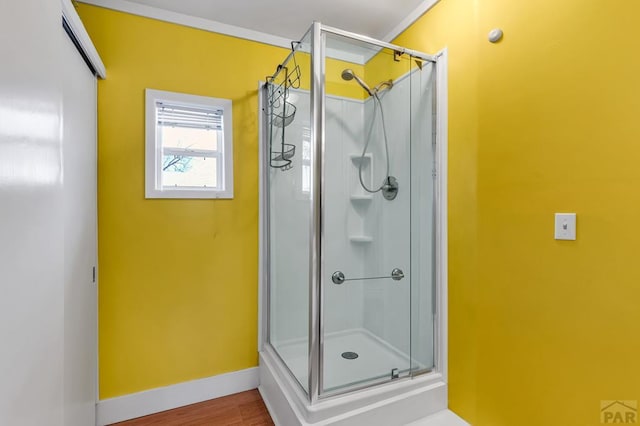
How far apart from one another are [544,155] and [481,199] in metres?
0.36

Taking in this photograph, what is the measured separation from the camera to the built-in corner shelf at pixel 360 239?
1998mm

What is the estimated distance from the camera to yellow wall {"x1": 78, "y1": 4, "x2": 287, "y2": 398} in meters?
1.91

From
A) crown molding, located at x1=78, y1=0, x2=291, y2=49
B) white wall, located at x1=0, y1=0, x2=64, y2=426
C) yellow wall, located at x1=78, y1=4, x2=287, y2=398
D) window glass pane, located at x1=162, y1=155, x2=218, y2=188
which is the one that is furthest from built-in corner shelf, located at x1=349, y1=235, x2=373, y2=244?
crown molding, located at x1=78, y1=0, x2=291, y2=49

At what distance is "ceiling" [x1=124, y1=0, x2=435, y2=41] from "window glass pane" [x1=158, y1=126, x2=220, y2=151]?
31.2 inches

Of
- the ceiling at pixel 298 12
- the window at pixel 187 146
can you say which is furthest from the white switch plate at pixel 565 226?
the window at pixel 187 146

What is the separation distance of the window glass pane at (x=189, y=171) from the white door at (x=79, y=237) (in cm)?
42

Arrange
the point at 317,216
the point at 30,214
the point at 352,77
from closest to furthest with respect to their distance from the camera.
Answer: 1. the point at 30,214
2. the point at 317,216
3. the point at 352,77

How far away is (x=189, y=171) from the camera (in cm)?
219

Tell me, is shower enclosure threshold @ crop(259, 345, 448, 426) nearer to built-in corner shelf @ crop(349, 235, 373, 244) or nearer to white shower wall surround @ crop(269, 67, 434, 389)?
white shower wall surround @ crop(269, 67, 434, 389)

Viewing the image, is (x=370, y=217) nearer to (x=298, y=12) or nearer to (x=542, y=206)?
(x=542, y=206)

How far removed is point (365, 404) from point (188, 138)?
2086 mm

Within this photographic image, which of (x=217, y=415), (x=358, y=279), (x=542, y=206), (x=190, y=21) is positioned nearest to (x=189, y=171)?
(x=190, y=21)

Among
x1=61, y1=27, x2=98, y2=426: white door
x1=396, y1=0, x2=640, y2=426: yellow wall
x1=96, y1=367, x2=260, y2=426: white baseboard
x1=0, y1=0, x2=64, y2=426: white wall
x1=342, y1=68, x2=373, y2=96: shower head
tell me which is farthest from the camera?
x1=96, y1=367, x2=260, y2=426: white baseboard

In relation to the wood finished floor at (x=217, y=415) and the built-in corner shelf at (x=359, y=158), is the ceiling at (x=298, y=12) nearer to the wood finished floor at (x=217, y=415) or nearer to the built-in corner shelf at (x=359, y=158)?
the built-in corner shelf at (x=359, y=158)
